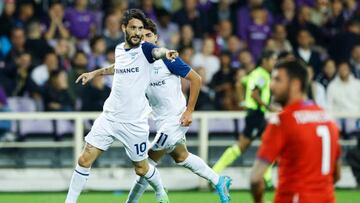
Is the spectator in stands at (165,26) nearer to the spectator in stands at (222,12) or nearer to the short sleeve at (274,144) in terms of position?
the spectator in stands at (222,12)

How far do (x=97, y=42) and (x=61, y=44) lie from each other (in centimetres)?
63

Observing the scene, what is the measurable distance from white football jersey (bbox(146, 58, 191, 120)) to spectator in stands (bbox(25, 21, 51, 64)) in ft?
17.1

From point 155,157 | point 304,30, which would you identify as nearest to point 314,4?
point 304,30

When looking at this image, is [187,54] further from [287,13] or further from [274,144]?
[274,144]

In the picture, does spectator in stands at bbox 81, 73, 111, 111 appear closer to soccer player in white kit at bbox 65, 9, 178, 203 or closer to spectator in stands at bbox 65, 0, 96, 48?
spectator in stands at bbox 65, 0, 96, 48

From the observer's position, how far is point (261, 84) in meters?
13.1

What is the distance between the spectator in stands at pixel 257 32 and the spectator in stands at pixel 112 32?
2.18 m

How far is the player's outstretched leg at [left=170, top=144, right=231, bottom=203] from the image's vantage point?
1066cm

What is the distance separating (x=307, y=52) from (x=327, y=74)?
0.61 meters

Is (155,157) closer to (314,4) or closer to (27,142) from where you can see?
(27,142)

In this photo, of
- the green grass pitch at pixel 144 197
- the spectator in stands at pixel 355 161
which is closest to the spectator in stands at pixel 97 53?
the green grass pitch at pixel 144 197

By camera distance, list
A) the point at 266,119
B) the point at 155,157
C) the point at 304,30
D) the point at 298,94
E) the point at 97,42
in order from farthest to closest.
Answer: the point at 304,30
the point at 97,42
the point at 266,119
the point at 155,157
the point at 298,94

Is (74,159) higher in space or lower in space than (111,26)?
lower

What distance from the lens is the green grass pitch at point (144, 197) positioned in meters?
12.6
